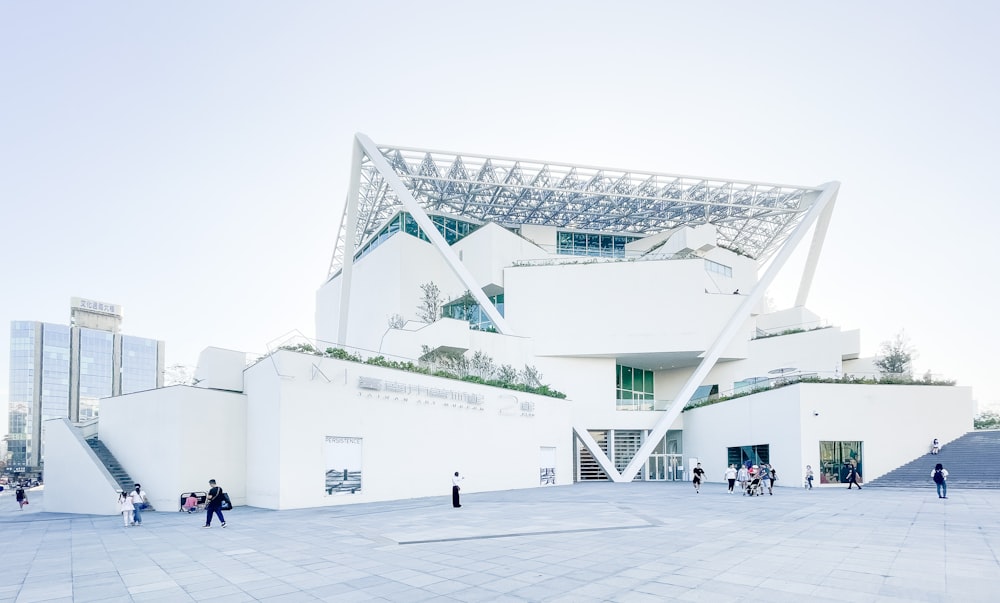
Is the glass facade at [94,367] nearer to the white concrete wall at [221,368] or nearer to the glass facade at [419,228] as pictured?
the glass facade at [419,228]

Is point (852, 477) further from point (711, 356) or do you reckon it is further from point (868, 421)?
point (711, 356)

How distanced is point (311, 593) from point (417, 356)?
23588mm

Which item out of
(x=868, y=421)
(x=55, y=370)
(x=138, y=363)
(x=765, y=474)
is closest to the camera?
(x=765, y=474)

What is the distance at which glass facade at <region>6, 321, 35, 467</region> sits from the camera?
326ft

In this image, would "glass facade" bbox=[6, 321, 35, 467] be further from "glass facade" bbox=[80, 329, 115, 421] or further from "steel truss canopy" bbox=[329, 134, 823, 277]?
"steel truss canopy" bbox=[329, 134, 823, 277]

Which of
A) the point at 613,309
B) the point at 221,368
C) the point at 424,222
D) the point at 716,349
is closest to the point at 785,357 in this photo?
the point at 716,349

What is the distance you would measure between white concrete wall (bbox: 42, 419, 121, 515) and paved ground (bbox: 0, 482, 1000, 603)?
2.39m

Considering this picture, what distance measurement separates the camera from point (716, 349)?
3809cm

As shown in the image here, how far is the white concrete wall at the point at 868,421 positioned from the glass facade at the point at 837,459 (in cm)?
22

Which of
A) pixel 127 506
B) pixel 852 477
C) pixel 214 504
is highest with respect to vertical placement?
pixel 214 504

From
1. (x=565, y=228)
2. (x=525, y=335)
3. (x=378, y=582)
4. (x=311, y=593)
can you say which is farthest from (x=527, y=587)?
(x=565, y=228)

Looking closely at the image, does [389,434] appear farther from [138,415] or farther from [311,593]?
[311,593]

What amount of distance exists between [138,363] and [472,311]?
97.0 metres

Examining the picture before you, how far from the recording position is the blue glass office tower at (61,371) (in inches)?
3920
